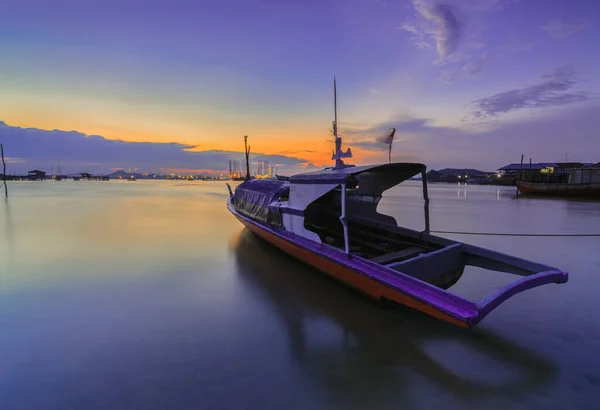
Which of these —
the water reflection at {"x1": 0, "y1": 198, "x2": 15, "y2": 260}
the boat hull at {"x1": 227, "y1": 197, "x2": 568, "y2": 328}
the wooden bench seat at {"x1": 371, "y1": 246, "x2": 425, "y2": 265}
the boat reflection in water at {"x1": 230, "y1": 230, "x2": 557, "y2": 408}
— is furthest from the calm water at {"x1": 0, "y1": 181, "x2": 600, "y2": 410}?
the water reflection at {"x1": 0, "y1": 198, "x2": 15, "y2": 260}

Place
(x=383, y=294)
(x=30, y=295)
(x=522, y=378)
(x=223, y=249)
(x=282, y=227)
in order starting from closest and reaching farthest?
(x=522, y=378), (x=383, y=294), (x=30, y=295), (x=282, y=227), (x=223, y=249)

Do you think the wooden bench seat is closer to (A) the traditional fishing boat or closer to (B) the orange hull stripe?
(A) the traditional fishing boat

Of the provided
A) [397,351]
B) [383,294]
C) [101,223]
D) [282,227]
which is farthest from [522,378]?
[101,223]

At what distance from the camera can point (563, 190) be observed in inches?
1426

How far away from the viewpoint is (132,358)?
3.91 meters

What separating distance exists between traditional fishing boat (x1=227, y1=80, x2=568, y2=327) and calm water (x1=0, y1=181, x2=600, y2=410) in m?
0.65

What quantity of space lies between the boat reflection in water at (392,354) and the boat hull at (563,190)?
4000cm

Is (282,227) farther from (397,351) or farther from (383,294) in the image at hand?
(397,351)

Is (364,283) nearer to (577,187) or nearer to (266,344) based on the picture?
(266,344)

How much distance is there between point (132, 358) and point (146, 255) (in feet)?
18.8

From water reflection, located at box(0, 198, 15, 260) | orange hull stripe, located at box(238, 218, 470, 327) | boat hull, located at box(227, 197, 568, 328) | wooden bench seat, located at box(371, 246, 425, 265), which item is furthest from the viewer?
water reflection, located at box(0, 198, 15, 260)

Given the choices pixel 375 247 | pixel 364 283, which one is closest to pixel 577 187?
pixel 375 247

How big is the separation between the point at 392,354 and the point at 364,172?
3.05m

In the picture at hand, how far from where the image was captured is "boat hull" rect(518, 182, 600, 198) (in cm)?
3309
